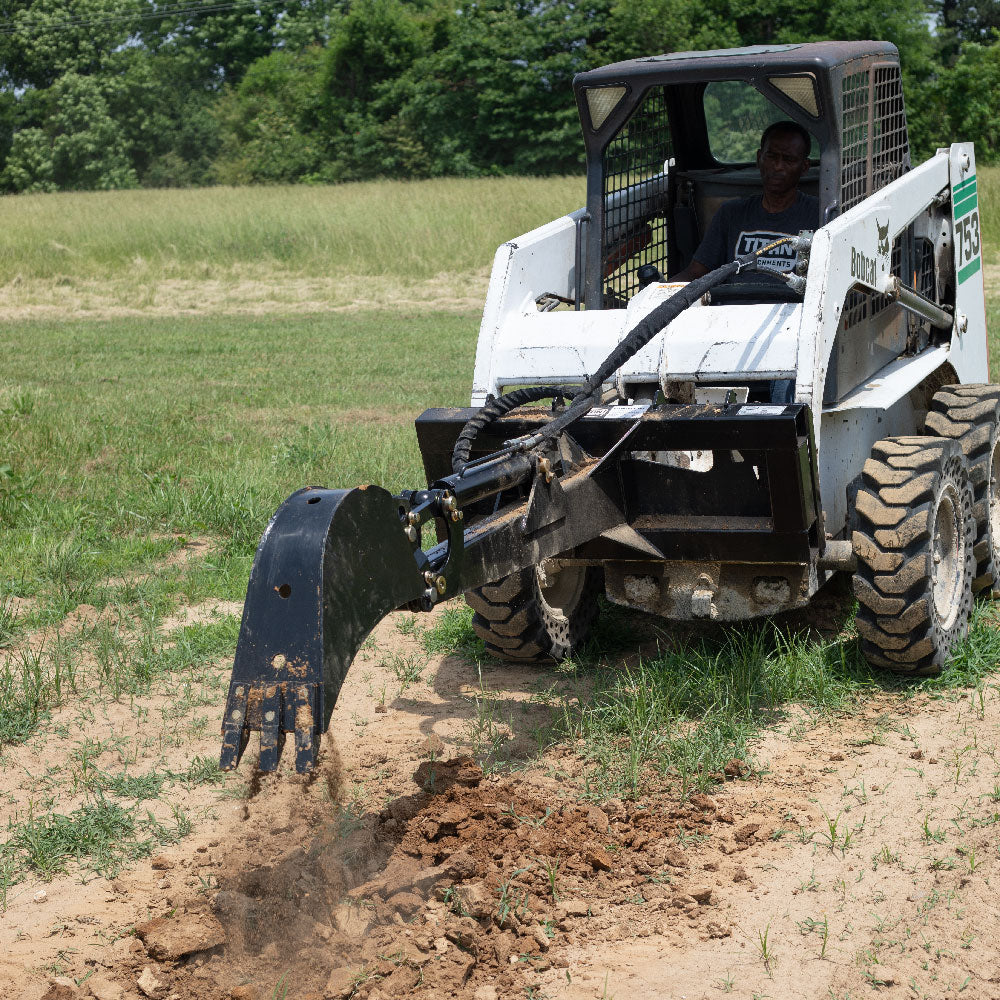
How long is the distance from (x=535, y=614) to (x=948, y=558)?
5.28ft

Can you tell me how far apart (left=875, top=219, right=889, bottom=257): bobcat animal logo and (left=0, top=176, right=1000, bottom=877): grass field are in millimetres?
1511

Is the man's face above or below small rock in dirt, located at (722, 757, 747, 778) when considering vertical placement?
above

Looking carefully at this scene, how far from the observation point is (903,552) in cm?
461

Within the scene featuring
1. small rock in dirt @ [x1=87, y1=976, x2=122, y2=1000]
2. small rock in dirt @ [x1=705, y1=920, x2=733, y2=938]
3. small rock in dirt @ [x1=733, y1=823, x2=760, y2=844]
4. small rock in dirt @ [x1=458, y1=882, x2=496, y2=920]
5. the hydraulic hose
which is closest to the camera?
small rock in dirt @ [x1=87, y1=976, x2=122, y2=1000]

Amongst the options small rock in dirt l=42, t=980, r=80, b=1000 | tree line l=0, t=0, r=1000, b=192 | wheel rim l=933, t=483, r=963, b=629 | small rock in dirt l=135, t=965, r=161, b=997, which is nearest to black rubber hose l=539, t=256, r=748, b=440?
wheel rim l=933, t=483, r=963, b=629

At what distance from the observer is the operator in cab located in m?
5.62

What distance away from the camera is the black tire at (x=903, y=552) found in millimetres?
4609

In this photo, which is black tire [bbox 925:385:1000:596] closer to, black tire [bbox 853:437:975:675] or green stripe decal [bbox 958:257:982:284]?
black tire [bbox 853:437:975:675]

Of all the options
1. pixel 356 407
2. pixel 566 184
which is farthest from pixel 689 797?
pixel 566 184

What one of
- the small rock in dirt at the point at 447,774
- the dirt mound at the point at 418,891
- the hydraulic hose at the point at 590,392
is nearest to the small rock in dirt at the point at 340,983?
the dirt mound at the point at 418,891

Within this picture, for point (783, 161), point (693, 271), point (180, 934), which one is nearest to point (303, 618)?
point (180, 934)

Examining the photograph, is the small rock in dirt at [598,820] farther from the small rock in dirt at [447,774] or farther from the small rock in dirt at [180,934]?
the small rock in dirt at [180,934]

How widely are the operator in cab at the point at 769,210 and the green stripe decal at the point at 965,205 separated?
2.88 feet

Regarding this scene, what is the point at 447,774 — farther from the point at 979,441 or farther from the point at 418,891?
the point at 979,441
